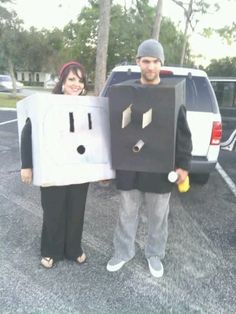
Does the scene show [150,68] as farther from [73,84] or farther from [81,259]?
[81,259]

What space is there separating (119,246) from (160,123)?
1184 mm

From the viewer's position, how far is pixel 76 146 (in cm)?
286

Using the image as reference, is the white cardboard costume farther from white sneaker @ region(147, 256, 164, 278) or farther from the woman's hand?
white sneaker @ region(147, 256, 164, 278)

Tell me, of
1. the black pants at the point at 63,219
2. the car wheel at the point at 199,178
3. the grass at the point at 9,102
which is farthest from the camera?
the grass at the point at 9,102

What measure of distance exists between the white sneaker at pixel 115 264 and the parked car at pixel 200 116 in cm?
195

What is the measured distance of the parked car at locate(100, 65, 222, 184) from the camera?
15.7ft

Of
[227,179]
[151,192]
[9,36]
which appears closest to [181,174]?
[151,192]

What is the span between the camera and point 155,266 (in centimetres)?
327

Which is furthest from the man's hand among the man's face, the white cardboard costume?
the man's face

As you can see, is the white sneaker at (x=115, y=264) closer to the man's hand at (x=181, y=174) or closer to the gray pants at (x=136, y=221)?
the gray pants at (x=136, y=221)

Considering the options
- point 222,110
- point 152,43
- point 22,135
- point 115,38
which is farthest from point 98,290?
point 115,38

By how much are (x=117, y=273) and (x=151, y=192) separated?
0.76 meters

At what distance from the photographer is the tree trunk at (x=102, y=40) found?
10.8 meters

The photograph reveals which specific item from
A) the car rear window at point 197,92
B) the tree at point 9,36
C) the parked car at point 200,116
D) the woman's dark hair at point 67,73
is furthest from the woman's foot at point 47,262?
the tree at point 9,36
